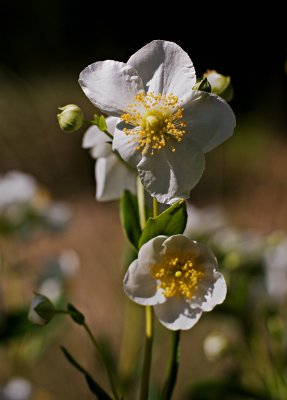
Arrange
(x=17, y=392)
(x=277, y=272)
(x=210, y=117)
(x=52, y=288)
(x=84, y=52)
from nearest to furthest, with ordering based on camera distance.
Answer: (x=210, y=117) < (x=17, y=392) < (x=277, y=272) < (x=52, y=288) < (x=84, y=52)

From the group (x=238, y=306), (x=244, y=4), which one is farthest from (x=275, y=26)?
(x=238, y=306)

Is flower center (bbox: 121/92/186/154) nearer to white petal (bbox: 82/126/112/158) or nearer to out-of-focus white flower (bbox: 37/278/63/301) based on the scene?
white petal (bbox: 82/126/112/158)

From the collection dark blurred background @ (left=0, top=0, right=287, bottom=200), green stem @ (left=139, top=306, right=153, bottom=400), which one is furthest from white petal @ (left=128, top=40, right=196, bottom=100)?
dark blurred background @ (left=0, top=0, right=287, bottom=200)

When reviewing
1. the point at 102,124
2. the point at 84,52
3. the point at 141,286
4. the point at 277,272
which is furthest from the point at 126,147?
the point at 84,52

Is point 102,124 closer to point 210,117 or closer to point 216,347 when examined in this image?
point 210,117

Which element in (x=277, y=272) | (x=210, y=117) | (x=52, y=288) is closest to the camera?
(x=210, y=117)
